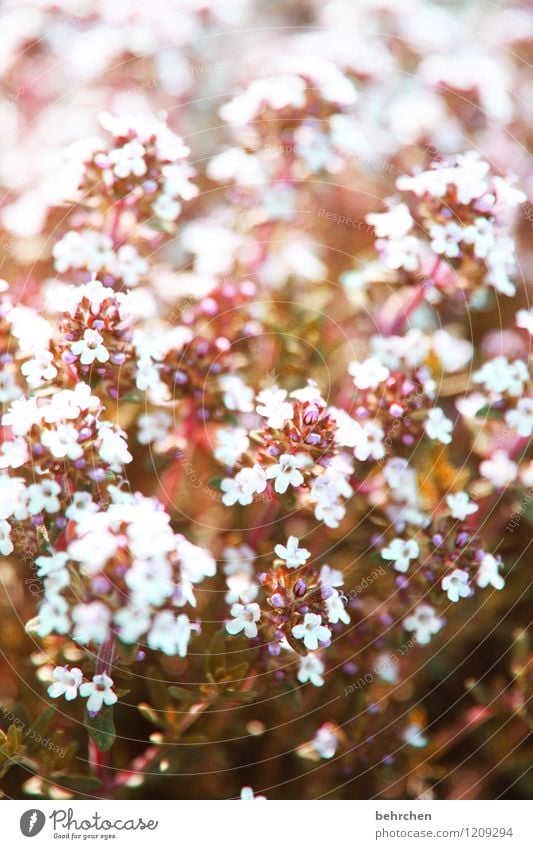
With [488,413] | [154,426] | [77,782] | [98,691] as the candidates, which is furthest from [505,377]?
[77,782]

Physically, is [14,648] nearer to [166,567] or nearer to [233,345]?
[166,567]

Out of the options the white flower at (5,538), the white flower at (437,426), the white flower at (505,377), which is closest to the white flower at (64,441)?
the white flower at (5,538)

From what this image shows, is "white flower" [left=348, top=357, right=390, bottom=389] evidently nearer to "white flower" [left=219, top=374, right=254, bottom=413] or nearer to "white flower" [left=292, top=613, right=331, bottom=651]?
"white flower" [left=219, top=374, right=254, bottom=413]

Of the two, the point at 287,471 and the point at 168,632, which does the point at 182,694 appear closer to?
the point at 168,632

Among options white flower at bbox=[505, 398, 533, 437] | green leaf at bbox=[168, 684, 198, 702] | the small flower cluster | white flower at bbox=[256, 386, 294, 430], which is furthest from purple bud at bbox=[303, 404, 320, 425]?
green leaf at bbox=[168, 684, 198, 702]

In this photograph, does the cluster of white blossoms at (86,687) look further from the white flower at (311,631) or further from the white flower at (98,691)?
the white flower at (311,631)

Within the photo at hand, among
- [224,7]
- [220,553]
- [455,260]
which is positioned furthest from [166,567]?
[224,7]
